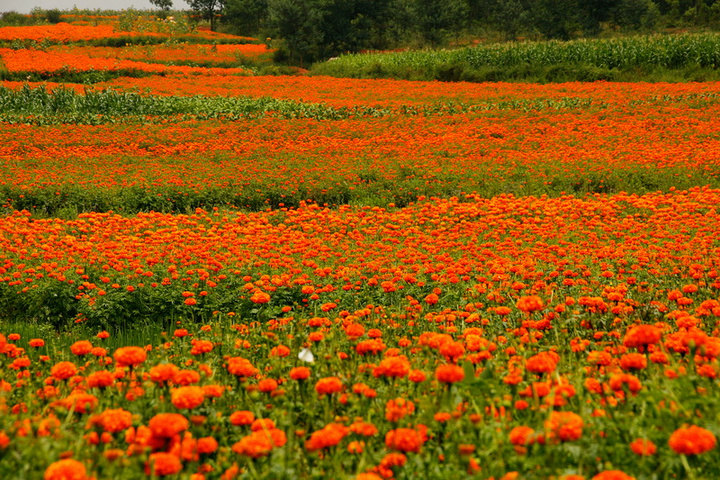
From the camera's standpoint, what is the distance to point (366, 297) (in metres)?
5.65

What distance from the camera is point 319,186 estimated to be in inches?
440

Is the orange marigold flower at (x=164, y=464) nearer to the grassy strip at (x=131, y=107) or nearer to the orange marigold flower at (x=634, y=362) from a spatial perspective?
the orange marigold flower at (x=634, y=362)

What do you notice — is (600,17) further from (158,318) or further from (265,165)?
(158,318)

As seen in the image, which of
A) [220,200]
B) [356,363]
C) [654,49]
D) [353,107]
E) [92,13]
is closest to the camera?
[356,363]

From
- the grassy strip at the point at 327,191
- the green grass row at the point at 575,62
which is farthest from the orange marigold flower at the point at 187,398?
the green grass row at the point at 575,62

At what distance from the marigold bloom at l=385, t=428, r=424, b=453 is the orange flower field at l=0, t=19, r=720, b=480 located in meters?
0.01

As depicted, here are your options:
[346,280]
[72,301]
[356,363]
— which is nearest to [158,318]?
[72,301]

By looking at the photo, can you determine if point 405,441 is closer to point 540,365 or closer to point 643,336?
point 540,365

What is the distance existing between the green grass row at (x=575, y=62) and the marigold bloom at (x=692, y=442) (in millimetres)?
30413

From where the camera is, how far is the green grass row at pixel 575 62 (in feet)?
96.4

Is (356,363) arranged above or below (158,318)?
above

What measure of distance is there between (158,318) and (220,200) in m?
5.19

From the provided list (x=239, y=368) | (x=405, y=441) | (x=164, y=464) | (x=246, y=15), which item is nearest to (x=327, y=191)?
(x=239, y=368)

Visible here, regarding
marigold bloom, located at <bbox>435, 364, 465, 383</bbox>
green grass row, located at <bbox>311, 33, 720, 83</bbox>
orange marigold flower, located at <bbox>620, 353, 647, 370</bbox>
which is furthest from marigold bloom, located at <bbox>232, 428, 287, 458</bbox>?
green grass row, located at <bbox>311, 33, 720, 83</bbox>
